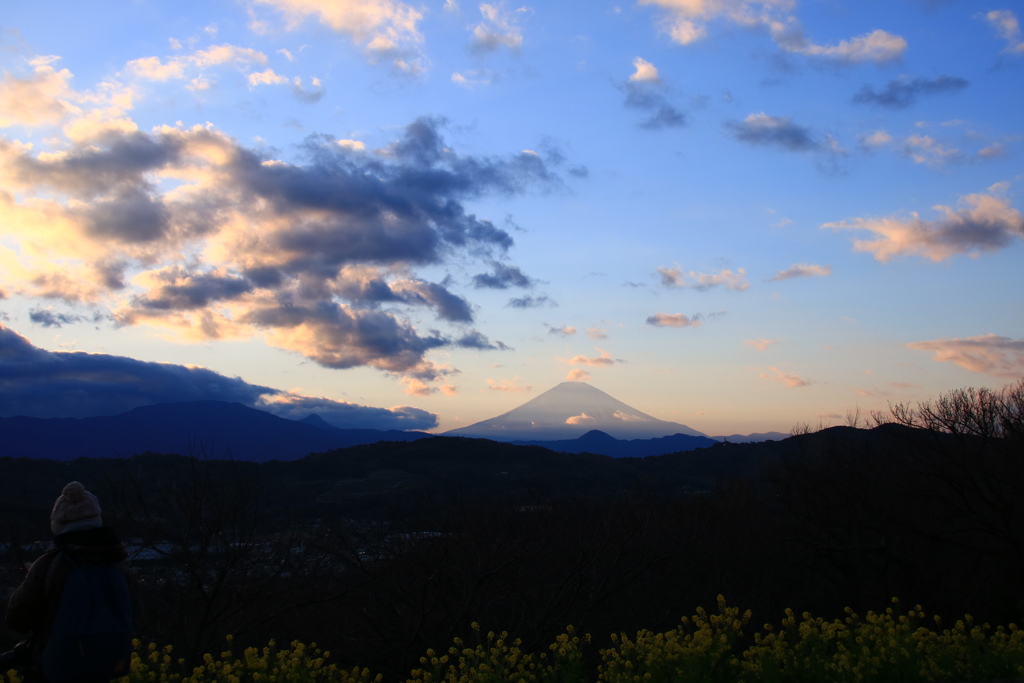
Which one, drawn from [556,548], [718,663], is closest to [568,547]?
[556,548]

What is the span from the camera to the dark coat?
4449 millimetres

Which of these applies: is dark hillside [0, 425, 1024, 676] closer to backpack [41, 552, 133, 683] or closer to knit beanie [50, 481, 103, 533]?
backpack [41, 552, 133, 683]

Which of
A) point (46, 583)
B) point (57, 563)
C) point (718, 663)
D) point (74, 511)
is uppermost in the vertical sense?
point (74, 511)

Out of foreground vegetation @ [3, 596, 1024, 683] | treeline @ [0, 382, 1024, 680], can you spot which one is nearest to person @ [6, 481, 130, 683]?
foreground vegetation @ [3, 596, 1024, 683]

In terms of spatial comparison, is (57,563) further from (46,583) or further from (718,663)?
(718,663)

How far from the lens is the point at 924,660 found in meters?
8.97

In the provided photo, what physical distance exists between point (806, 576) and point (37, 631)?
29986 mm

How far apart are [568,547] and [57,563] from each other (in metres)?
18.2

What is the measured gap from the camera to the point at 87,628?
4461 millimetres

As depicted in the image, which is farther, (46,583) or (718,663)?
(718,663)

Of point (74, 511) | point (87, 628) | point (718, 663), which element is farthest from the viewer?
point (718, 663)

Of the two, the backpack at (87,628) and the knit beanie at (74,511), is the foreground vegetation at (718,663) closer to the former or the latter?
the backpack at (87,628)

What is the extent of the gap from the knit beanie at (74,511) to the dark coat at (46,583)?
0.18 ft

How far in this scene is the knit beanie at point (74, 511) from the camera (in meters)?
4.60
